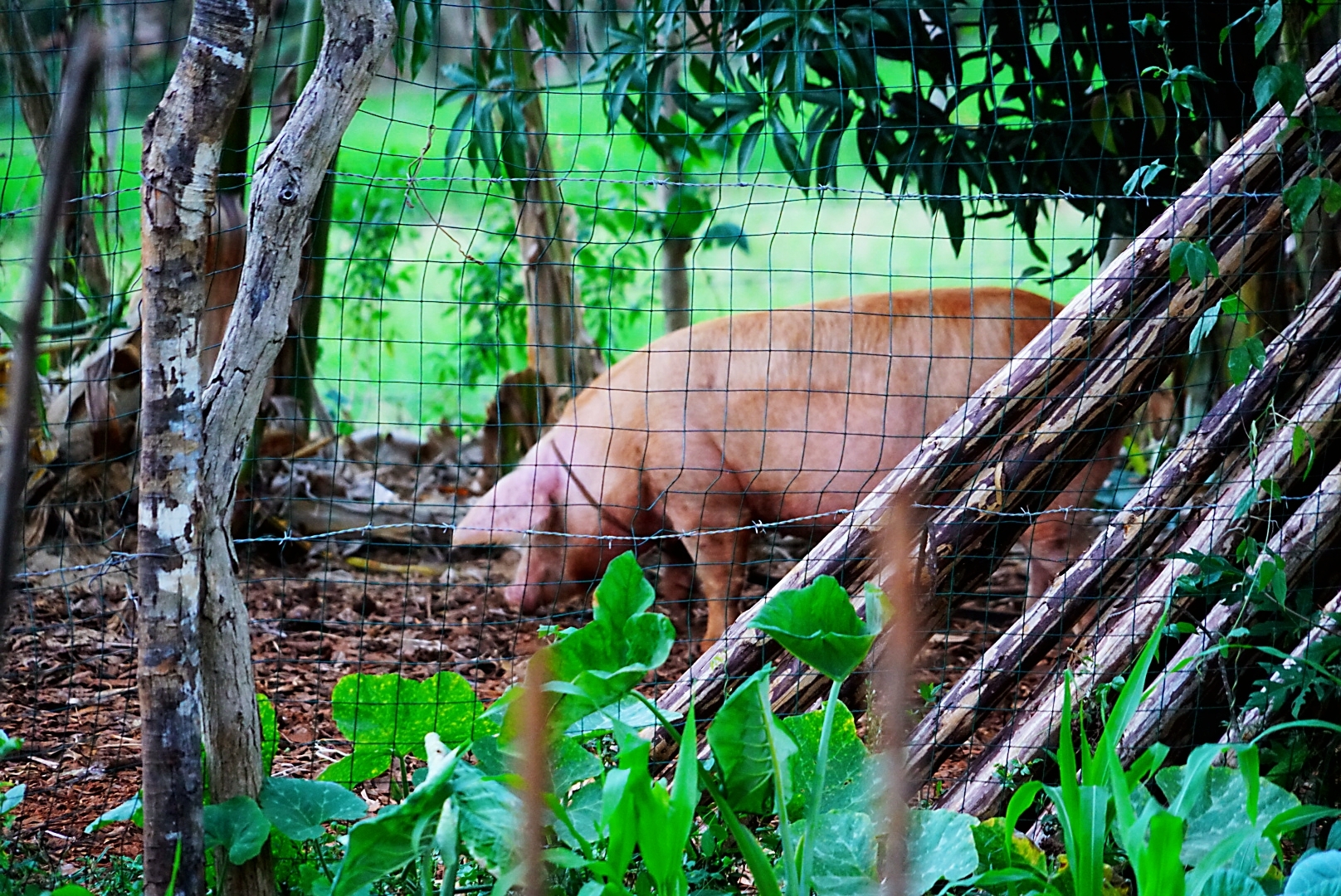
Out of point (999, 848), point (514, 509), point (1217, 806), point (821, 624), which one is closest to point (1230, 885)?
point (1217, 806)

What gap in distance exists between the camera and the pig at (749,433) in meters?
4.33

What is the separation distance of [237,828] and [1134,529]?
2087 millimetres

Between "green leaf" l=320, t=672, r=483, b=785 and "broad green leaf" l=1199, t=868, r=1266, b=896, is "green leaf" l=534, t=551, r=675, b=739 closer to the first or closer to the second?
"green leaf" l=320, t=672, r=483, b=785

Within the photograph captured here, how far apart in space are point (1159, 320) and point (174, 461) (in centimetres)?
219

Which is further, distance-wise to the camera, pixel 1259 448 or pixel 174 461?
pixel 1259 448

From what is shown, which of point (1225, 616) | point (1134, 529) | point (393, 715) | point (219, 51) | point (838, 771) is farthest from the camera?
point (1134, 529)

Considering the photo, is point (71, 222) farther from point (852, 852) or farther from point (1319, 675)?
point (1319, 675)

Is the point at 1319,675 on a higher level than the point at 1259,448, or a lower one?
lower

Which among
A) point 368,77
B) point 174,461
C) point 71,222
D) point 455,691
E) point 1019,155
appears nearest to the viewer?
point 174,461

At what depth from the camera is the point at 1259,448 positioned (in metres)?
2.85

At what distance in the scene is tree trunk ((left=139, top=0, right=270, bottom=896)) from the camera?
195 cm

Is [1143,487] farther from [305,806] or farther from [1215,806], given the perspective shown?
[305,806]

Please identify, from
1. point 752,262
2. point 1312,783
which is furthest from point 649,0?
point 752,262

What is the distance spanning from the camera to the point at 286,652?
4094mm
